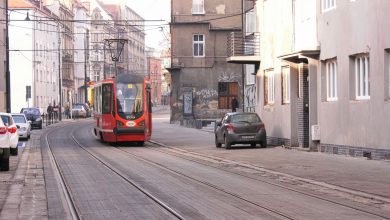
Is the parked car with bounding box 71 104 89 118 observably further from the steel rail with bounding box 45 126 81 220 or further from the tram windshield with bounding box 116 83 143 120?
the steel rail with bounding box 45 126 81 220

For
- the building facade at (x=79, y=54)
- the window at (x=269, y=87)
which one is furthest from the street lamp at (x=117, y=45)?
the building facade at (x=79, y=54)

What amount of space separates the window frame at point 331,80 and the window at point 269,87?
6.47m

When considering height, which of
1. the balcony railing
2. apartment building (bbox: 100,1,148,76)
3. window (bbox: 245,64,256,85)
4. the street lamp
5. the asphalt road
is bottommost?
the asphalt road

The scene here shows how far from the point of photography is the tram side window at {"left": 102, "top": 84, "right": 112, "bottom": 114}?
1276 inches

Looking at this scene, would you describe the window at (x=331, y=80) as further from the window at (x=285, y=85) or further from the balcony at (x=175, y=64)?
the balcony at (x=175, y=64)

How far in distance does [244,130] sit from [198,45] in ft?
103

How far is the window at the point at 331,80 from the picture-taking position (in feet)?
82.5

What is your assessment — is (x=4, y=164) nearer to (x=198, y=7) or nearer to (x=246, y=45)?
(x=246, y=45)

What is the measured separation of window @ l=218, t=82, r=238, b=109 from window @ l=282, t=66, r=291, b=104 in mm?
29410

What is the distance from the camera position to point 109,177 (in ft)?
58.4

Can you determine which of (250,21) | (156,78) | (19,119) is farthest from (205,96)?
(156,78)

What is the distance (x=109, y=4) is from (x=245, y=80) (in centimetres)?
10325

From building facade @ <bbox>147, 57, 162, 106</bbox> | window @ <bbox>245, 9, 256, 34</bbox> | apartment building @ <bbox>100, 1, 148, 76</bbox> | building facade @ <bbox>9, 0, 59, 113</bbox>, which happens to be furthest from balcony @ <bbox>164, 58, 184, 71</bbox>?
building facade @ <bbox>147, 57, 162, 106</bbox>

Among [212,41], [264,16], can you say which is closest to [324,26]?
[264,16]
